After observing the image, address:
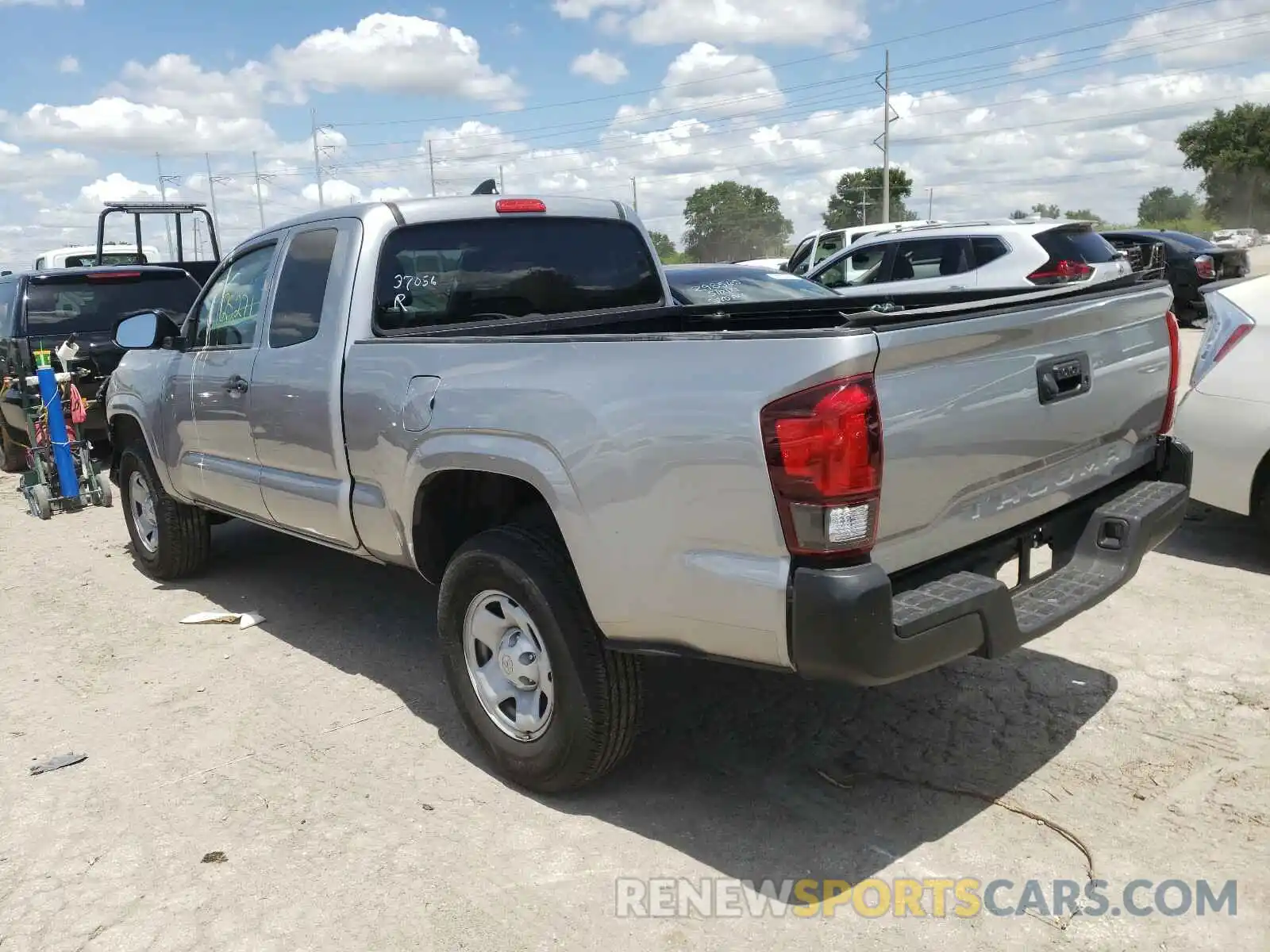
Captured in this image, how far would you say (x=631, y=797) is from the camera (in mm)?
→ 3525

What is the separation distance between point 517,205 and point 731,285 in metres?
4.88

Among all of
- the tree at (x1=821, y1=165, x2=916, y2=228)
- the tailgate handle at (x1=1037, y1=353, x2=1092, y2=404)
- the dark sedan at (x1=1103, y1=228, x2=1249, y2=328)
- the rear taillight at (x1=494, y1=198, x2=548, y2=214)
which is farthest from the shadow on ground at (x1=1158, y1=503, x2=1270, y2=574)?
the tree at (x1=821, y1=165, x2=916, y2=228)

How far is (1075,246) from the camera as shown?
11352mm

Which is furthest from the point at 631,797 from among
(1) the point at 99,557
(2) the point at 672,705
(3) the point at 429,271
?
(1) the point at 99,557

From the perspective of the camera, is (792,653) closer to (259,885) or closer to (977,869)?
(977,869)

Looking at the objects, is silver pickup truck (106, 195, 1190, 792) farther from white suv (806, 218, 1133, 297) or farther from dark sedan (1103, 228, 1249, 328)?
dark sedan (1103, 228, 1249, 328)

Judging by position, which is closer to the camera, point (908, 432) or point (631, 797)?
point (908, 432)

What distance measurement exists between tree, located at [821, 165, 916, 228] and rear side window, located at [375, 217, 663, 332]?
182 ft

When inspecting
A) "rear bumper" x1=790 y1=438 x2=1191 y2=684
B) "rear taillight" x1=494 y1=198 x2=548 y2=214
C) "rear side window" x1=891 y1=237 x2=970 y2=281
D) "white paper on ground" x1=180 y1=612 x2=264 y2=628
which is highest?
"rear taillight" x1=494 y1=198 x2=548 y2=214

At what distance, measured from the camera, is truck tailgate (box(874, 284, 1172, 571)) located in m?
2.68

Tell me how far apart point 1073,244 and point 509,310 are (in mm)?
8814

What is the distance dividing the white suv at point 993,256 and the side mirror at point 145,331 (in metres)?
7.00

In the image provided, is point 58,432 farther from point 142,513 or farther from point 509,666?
point 509,666

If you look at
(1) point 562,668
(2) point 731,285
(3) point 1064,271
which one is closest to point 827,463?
(1) point 562,668
